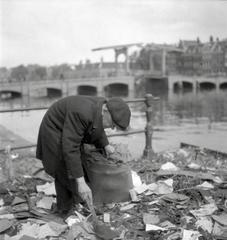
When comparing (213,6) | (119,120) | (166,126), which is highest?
(213,6)

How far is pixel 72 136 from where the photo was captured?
10.3ft

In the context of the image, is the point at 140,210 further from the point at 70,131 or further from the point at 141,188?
the point at 70,131

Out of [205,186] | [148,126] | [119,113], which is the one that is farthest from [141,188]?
[148,126]

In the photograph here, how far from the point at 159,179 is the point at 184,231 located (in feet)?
4.73

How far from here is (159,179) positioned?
4766 mm

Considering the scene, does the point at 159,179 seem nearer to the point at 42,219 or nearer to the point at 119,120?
the point at 42,219

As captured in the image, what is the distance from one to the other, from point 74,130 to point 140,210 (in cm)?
117

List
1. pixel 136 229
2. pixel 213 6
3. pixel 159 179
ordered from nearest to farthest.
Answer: pixel 136 229, pixel 159 179, pixel 213 6

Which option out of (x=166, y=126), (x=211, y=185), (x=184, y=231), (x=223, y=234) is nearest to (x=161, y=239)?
(x=184, y=231)

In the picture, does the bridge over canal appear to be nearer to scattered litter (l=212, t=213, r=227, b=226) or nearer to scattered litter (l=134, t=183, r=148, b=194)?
scattered litter (l=134, t=183, r=148, b=194)

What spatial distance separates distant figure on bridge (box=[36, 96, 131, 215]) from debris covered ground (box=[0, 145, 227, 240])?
1.23 ft

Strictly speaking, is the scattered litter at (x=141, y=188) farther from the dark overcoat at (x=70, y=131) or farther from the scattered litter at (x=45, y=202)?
the dark overcoat at (x=70, y=131)

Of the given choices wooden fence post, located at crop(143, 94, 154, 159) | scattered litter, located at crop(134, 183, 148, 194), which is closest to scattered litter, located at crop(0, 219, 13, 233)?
scattered litter, located at crop(134, 183, 148, 194)

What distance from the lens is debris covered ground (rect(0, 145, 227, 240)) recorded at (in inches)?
134
